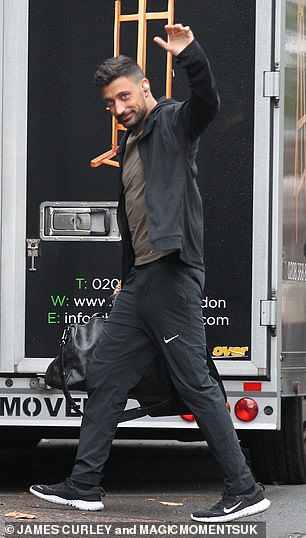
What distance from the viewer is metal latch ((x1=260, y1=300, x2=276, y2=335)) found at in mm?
7277

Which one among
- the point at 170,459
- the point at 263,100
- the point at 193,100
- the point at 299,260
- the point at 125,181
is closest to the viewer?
the point at 193,100

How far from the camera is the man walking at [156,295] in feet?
18.9

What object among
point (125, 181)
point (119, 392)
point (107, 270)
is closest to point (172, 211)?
point (125, 181)

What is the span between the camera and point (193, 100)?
5543 mm

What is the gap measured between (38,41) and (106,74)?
1.72 meters

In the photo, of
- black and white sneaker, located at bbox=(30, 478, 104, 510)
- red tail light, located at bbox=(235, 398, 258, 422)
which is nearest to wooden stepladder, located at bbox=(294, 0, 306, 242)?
red tail light, located at bbox=(235, 398, 258, 422)

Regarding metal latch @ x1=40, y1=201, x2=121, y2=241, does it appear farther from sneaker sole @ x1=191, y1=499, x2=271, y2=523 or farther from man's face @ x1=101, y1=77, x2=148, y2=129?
sneaker sole @ x1=191, y1=499, x2=271, y2=523

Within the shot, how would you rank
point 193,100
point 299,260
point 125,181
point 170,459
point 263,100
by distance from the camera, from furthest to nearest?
point 170,459, point 299,260, point 263,100, point 125,181, point 193,100

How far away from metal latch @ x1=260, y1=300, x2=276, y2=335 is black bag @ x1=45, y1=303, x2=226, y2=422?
1.05m

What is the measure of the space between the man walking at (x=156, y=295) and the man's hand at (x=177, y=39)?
8.9 inches

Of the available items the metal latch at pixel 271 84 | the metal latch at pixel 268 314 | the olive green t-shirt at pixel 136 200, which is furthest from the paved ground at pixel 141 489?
the metal latch at pixel 271 84

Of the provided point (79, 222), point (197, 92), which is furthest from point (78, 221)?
point (197, 92)

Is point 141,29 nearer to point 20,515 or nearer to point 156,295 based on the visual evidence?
point 156,295

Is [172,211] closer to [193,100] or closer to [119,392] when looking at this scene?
[193,100]
